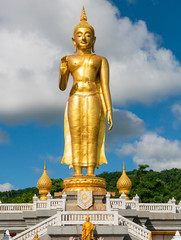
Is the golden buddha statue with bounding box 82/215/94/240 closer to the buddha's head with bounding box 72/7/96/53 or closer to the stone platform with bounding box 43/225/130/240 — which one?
the stone platform with bounding box 43/225/130/240

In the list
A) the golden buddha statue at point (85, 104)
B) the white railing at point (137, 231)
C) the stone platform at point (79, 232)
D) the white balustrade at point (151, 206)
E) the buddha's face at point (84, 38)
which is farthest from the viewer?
the buddha's face at point (84, 38)

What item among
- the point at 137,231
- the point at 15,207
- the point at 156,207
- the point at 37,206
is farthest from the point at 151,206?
the point at 15,207

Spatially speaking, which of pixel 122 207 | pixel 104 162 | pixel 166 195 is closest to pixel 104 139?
pixel 104 162

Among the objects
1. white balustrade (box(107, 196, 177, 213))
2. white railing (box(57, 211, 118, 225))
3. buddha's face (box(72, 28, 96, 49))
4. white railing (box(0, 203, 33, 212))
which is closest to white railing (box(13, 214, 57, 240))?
white railing (box(57, 211, 118, 225))

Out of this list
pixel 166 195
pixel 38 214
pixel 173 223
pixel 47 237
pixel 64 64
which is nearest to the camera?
pixel 47 237

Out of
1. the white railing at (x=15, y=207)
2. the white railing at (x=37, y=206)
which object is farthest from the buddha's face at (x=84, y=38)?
the white railing at (x=15, y=207)

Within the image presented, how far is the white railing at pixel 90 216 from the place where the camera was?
47.9ft

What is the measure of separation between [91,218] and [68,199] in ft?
9.88

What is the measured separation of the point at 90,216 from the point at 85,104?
236 inches

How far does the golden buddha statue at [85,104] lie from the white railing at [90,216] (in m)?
3.84

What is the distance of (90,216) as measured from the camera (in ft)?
48.2

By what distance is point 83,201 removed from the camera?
669 inches

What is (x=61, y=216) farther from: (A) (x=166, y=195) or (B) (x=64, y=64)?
(A) (x=166, y=195)

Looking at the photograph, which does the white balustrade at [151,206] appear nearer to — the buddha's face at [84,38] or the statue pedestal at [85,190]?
the statue pedestal at [85,190]
